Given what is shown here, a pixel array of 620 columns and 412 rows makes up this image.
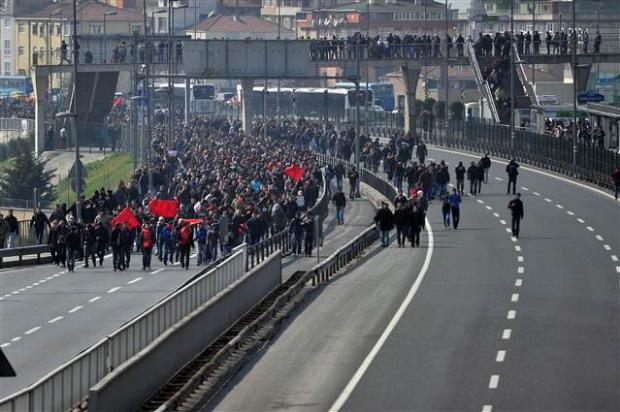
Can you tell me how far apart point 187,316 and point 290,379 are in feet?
9.49

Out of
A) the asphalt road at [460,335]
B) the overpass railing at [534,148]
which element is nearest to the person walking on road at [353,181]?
the overpass railing at [534,148]

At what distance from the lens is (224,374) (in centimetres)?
2869

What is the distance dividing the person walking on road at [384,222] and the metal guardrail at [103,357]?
1309cm

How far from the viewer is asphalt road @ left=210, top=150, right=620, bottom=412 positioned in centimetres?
2659

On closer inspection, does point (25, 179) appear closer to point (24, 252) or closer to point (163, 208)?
point (24, 252)

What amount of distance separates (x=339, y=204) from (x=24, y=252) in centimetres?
1017

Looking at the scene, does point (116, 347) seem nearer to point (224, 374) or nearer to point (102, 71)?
point (224, 374)

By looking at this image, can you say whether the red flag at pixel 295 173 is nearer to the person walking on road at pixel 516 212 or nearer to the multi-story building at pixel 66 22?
the person walking on road at pixel 516 212

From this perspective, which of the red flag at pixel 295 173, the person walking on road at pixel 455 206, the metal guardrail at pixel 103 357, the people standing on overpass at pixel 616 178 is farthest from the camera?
the red flag at pixel 295 173

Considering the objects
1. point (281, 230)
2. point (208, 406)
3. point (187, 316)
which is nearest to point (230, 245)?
point (281, 230)

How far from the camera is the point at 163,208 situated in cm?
5044

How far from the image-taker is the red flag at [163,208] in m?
50.3

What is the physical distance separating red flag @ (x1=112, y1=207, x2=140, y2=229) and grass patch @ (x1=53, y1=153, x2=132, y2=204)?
35.4m

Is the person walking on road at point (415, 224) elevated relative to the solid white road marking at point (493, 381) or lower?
elevated
